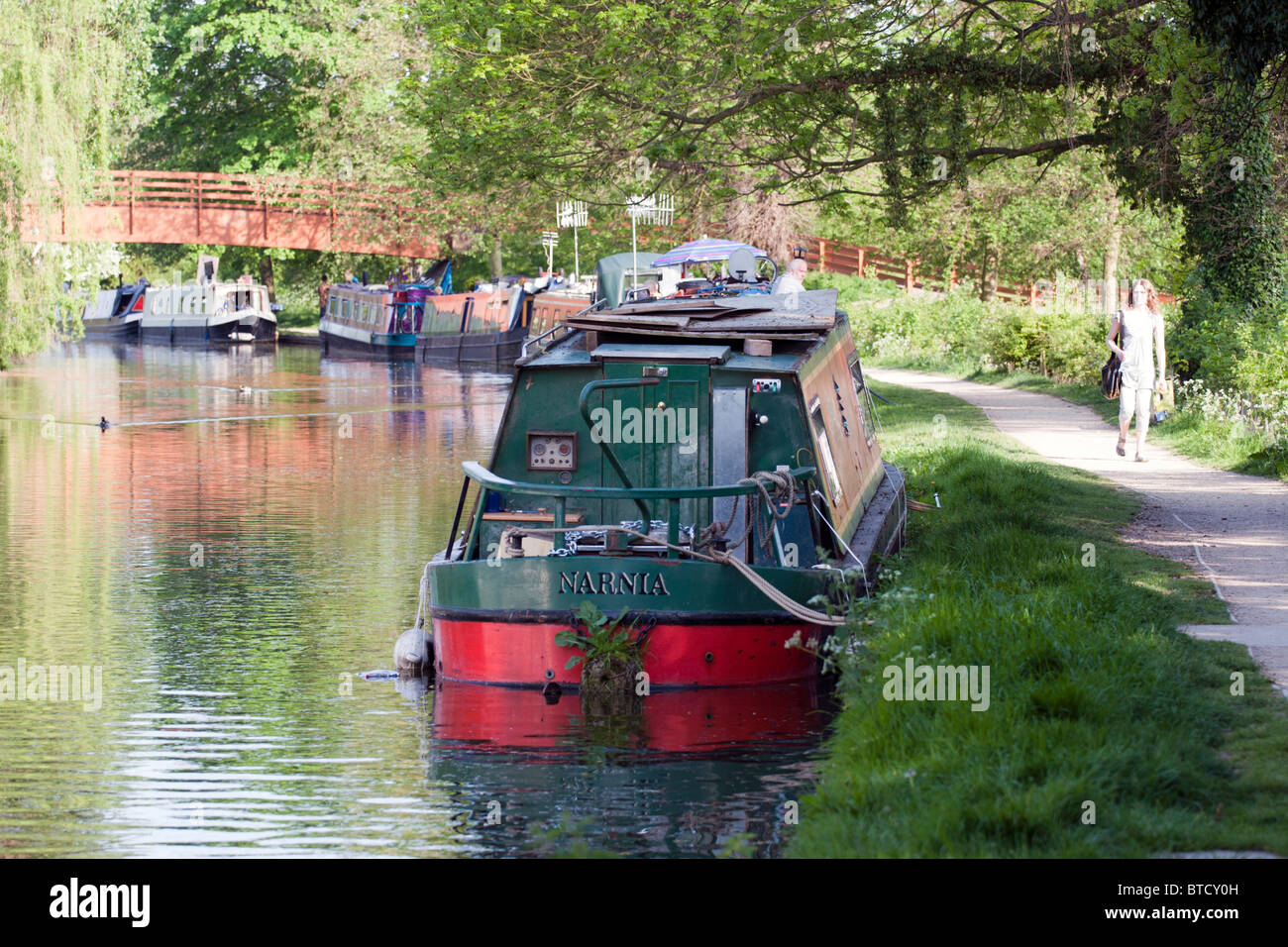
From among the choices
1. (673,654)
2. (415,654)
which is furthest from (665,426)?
(415,654)

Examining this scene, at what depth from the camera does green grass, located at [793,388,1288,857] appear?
19.3 ft

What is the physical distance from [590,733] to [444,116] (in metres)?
16.0

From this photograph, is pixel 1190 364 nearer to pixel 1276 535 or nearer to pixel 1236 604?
pixel 1276 535

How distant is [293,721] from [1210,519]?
722 cm

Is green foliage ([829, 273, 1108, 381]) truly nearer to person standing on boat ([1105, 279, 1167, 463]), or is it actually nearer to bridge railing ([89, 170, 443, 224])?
person standing on boat ([1105, 279, 1167, 463])

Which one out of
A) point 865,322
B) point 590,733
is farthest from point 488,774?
point 865,322

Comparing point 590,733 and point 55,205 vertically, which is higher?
point 55,205

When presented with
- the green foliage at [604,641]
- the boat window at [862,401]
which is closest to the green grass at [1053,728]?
the green foliage at [604,641]

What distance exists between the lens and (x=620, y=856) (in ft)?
21.8

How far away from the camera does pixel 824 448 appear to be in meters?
11.1

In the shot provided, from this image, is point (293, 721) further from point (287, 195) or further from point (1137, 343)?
point (287, 195)

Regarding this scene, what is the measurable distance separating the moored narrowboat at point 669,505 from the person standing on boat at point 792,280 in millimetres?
1370

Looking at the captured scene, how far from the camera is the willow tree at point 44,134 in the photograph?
28.6 m

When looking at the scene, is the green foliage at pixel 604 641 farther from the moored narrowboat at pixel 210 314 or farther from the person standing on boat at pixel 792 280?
the moored narrowboat at pixel 210 314
